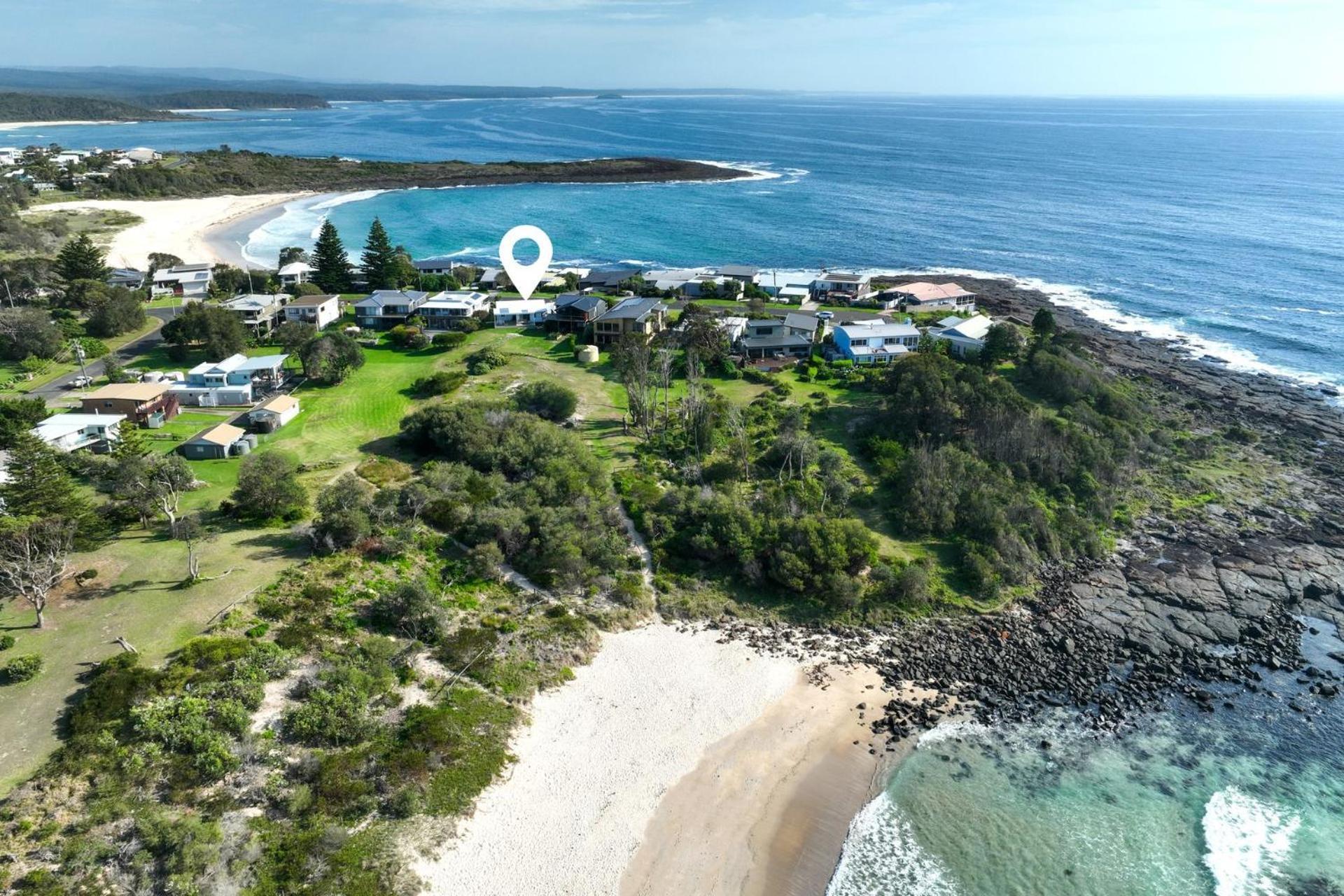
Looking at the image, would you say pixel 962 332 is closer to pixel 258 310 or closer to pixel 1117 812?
pixel 1117 812

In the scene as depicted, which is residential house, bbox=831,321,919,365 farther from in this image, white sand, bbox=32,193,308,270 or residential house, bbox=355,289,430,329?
white sand, bbox=32,193,308,270

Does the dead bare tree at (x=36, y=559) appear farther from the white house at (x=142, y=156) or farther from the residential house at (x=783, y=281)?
the white house at (x=142, y=156)

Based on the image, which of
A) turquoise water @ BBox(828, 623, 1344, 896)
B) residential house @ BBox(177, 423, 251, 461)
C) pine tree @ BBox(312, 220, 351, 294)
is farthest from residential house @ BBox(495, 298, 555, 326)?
turquoise water @ BBox(828, 623, 1344, 896)

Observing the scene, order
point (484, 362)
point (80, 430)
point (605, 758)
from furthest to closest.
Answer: point (484, 362) → point (80, 430) → point (605, 758)

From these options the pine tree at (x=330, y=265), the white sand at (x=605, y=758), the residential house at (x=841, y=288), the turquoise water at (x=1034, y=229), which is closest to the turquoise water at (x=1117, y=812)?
the white sand at (x=605, y=758)

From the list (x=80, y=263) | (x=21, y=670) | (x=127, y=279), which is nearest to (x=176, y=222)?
(x=127, y=279)

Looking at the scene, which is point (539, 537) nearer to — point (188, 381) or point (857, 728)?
point (857, 728)
